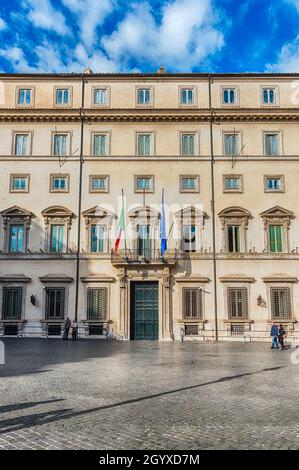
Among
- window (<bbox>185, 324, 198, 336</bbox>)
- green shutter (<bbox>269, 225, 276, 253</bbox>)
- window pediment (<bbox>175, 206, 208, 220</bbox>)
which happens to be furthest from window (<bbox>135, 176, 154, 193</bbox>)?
window (<bbox>185, 324, 198, 336</bbox>)

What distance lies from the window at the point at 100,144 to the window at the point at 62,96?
3665 mm

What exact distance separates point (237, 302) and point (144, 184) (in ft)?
34.8

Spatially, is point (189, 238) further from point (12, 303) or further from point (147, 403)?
point (147, 403)

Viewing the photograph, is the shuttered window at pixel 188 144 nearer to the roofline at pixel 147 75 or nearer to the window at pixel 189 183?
the window at pixel 189 183

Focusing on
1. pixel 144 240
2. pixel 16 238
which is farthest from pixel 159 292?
pixel 16 238

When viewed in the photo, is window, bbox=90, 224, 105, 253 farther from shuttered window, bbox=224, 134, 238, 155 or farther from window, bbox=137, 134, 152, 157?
shuttered window, bbox=224, 134, 238, 155

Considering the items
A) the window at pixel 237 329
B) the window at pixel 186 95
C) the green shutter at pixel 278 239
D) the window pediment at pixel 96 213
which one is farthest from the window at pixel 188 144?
the window at pixel 237 329

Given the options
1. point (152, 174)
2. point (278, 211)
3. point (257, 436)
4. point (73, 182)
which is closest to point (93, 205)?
point (73, 182)

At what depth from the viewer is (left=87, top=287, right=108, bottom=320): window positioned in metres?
31.1

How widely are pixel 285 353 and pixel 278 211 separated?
459 inches

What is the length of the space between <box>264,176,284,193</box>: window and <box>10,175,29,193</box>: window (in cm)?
1728

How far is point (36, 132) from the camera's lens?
111 feet

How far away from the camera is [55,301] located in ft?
103
